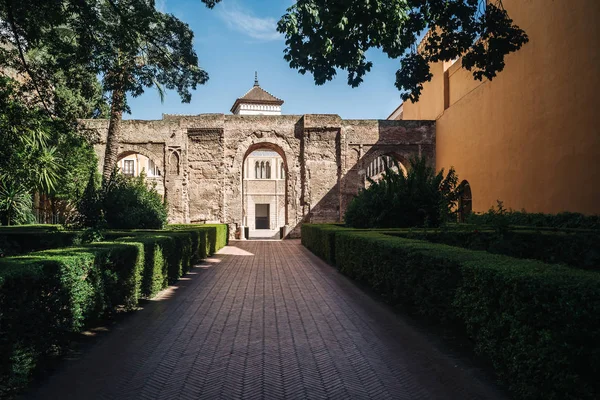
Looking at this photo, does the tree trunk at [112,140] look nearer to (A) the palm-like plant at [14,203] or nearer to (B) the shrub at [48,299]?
(A) the palm-like plant at [14,203]

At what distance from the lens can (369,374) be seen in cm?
394

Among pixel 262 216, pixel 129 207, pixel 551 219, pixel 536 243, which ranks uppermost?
pixel 129 207

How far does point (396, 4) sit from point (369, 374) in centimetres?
504

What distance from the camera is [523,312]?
3299mm

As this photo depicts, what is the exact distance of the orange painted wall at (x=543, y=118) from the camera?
11016mm

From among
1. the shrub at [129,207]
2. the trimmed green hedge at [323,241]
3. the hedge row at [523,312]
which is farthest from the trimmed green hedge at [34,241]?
the hedge row at [523,312]

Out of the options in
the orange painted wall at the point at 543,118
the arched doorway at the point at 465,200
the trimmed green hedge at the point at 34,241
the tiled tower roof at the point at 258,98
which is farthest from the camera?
the tiled tower roof at the point at 258,98

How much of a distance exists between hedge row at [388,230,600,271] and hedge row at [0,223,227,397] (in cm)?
509

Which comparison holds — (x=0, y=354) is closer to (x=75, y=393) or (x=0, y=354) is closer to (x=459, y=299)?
(x=75, y=393)

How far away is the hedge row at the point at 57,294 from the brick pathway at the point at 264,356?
0.87 ft

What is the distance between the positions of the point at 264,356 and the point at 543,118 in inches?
467

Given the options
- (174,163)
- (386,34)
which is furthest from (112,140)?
(386,34)

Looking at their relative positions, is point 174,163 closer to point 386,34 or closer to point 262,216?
point 386,34

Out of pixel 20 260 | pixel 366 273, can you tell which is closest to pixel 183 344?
pixel 20 260
